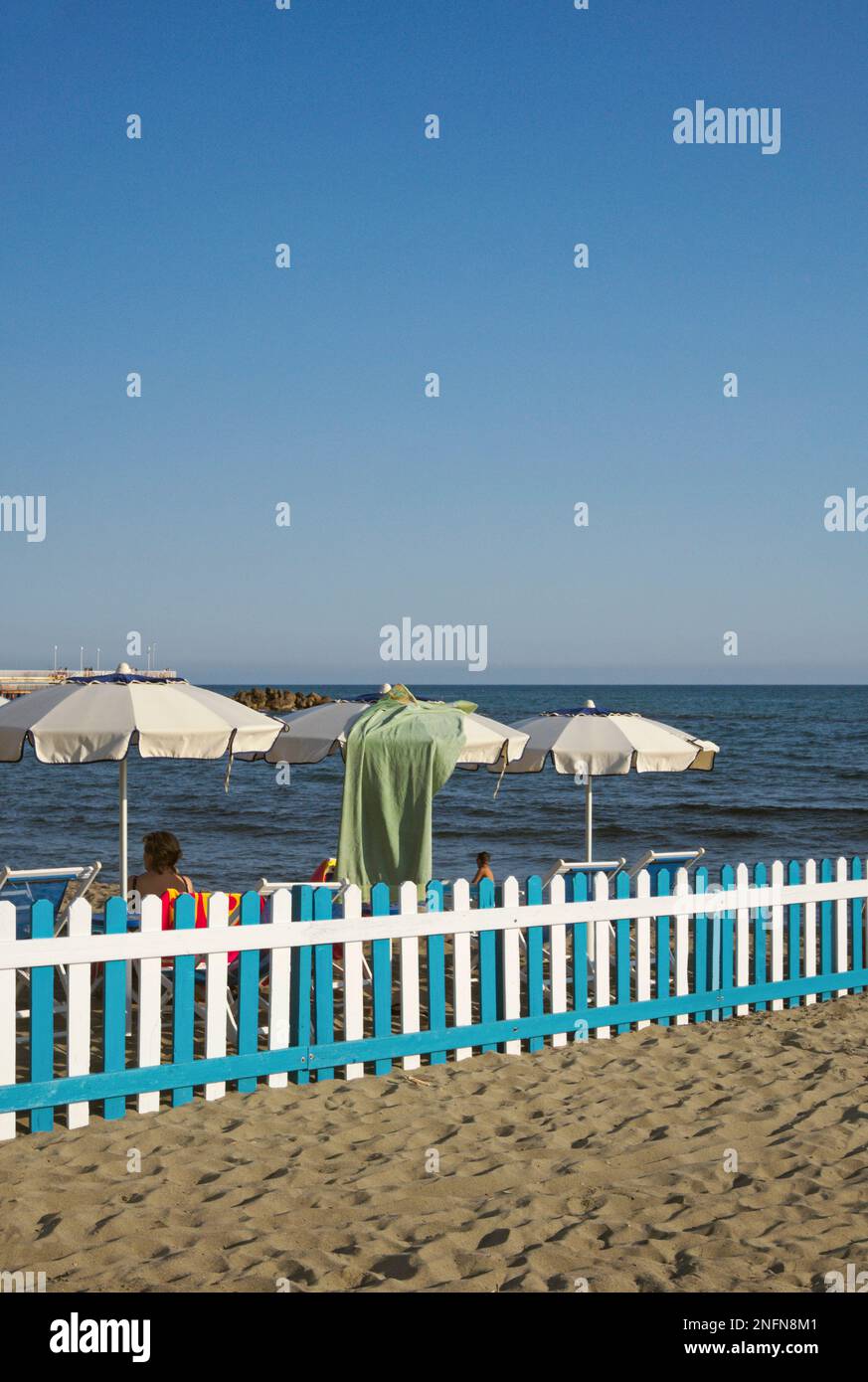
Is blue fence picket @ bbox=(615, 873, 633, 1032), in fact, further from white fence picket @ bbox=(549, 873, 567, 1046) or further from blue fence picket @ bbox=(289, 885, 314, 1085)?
blue fence picket @ bbox=(289, 885, 314, 1085)

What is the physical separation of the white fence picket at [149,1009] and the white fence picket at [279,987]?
0.64m

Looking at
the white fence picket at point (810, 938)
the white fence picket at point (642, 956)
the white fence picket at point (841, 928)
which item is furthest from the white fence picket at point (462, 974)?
the white fence picket at point (841, 928)

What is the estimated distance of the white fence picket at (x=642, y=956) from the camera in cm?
749

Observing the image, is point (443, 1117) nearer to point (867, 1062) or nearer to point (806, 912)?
point (867, 1062)

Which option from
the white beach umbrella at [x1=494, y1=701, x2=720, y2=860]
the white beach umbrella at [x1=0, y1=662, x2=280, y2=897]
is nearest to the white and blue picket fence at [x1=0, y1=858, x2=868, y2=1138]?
the white beach umbrella at [x1=494, y1=701, x2=720, y2=860]

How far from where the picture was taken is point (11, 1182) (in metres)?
4.68

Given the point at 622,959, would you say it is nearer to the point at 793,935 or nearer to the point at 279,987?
the point at 793,935

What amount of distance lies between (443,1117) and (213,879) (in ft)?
42.8

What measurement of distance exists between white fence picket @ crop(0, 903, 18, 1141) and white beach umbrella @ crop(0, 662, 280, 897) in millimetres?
2420

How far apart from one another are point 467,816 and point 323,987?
23360 mm

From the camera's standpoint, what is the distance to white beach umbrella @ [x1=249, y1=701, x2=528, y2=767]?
905 cm

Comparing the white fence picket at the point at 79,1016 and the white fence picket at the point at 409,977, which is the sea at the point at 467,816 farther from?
the white fence picket at the point at 79,1016

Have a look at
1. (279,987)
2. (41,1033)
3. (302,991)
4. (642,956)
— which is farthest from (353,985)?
(642,956)

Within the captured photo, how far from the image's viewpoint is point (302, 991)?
6.21 meters
